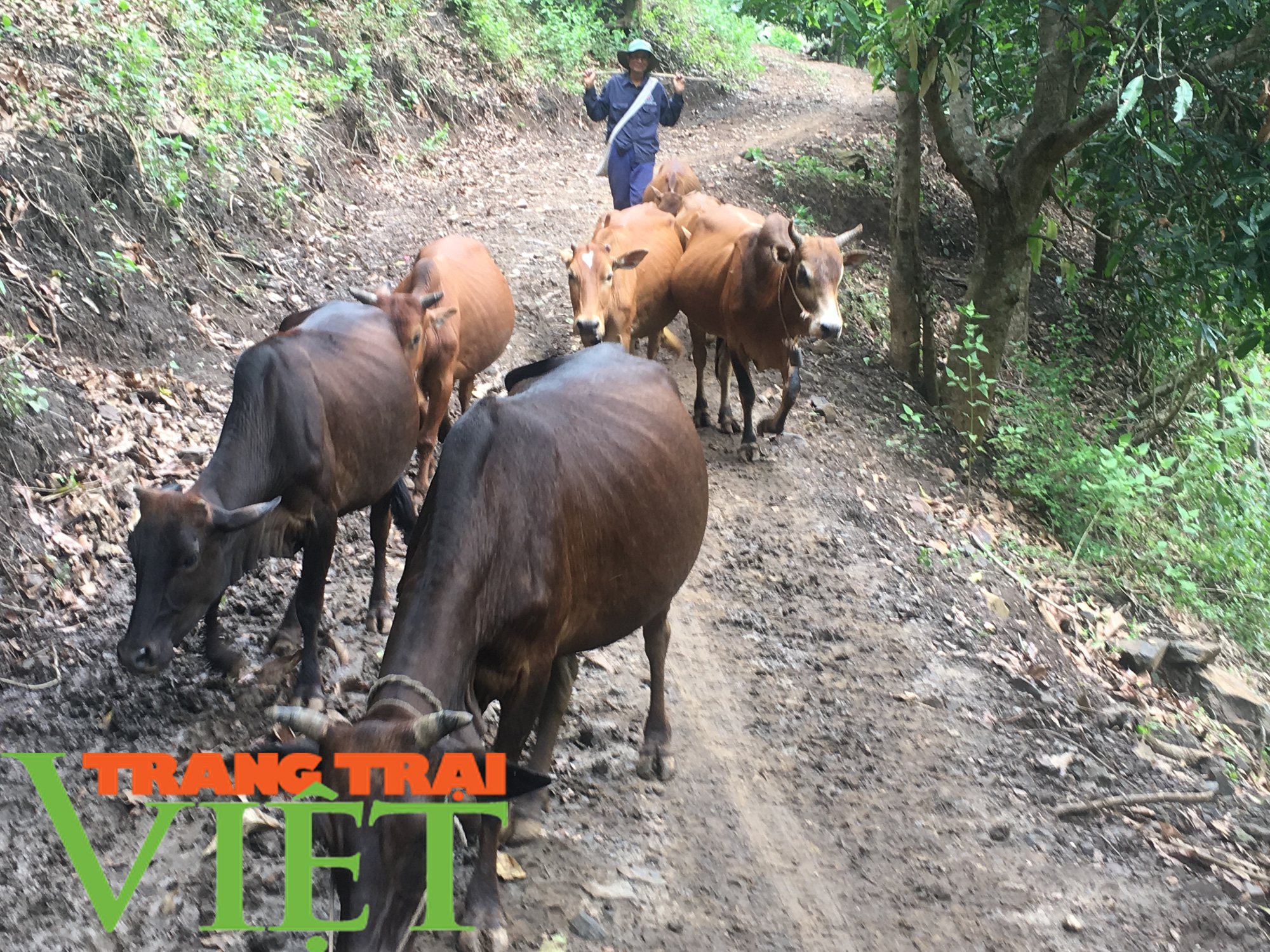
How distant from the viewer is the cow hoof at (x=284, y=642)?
5422 millimetres

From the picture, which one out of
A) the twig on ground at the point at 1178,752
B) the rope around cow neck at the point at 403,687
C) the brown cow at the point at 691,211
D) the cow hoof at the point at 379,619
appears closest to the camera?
the rope around cow neck at the point at 403,687

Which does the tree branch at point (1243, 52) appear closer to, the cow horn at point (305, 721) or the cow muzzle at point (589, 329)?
the cow muzzle at point (589, 329)

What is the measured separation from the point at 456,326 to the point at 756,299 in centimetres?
287

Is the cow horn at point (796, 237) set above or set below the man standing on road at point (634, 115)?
below

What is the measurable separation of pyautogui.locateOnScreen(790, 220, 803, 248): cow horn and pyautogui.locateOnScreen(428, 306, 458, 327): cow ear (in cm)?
313

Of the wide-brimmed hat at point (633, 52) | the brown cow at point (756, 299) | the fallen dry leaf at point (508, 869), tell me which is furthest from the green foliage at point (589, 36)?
the fallen dry leaf at point (508, 869)

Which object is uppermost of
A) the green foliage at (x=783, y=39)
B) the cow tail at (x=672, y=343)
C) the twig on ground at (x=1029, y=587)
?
the green foliage at (x=783, y=39)

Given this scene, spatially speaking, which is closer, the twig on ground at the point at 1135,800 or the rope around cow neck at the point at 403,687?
the rope around cow neck at the point at 403,687

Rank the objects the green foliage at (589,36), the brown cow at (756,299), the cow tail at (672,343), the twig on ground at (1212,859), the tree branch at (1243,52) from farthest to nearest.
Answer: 1. the green foliage at (589,36)
2. the cow tail at (672,343)
3. the brown cow at (756,299)
4. the tree branch at (1243,52)
5. the twig on ground at (1212,859)

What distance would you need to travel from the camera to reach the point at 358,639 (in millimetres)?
5793

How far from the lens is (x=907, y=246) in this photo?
37.5 feet

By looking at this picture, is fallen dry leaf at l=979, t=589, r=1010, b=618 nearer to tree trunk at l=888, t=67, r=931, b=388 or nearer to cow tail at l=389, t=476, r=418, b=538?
cow tail at l=389, t=476, r=418, b=538

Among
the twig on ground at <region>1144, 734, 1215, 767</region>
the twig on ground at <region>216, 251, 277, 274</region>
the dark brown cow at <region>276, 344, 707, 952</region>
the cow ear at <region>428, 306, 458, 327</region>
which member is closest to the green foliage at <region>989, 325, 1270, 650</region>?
the twig on ground at <region>1144, 734, 1215, 767</region>

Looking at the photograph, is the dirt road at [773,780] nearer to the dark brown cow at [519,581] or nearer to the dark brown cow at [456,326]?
the dark brown cow at [519,581]
